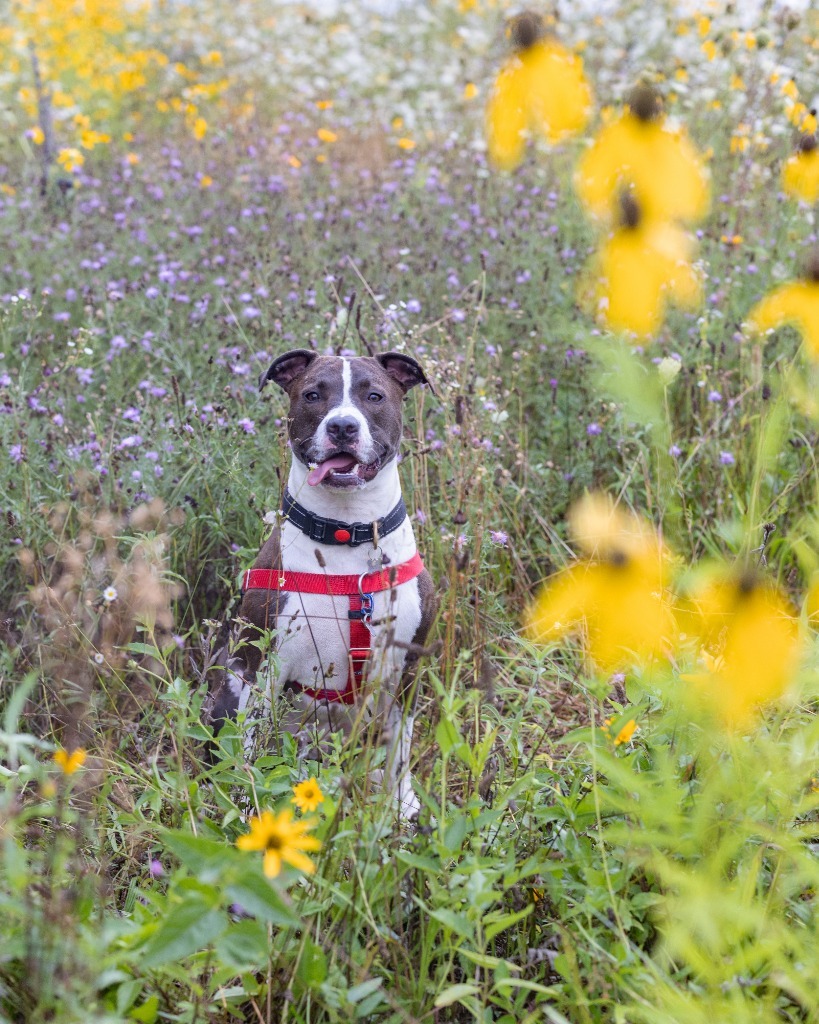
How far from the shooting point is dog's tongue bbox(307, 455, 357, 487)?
2881mm

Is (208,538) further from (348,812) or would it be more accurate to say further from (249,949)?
(249,949)

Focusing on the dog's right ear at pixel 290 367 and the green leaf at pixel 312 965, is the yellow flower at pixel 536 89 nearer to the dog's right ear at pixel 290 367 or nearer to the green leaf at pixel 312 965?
the green leaf at pixel 312 965

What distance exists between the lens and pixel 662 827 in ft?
6.30

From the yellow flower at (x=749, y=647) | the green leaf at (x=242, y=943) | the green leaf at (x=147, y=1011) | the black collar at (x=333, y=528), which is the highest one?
the yellow flower at (x=749, y=647)

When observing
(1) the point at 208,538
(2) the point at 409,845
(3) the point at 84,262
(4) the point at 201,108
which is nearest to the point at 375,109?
(4) the point at 201,108

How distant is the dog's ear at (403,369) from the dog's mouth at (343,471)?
1.34ft

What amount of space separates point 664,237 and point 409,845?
4.32 ft

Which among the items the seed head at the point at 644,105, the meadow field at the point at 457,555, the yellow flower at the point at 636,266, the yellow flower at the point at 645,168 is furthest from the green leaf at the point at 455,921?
the seed head at the point at 644,105

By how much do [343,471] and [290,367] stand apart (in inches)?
21.3

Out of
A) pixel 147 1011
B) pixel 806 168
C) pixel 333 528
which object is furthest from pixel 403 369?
pixel 147 1011

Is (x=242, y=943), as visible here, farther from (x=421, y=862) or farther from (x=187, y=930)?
(x=421, y=862)

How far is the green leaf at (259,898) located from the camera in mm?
1409

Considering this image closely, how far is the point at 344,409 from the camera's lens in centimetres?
296

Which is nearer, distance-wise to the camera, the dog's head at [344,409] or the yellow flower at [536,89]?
the yellow flower at [536,89]
